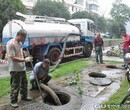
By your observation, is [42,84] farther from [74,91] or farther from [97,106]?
[97,106]

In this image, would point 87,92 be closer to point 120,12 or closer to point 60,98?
point 60,98

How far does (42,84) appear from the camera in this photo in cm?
672

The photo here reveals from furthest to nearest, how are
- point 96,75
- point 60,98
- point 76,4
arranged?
point 76,4, point 96,75, point 60,98

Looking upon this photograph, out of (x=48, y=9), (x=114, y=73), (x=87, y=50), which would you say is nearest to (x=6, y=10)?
(x=87, y=50)

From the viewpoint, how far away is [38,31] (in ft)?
38.0

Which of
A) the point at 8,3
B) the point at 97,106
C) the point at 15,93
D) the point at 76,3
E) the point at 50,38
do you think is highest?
the point at 76,3

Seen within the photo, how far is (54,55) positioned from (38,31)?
69.8 inches

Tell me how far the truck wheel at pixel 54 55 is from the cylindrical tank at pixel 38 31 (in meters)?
0.52

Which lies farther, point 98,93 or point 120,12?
point 120,12

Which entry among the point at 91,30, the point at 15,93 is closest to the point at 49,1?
the point at 91,30

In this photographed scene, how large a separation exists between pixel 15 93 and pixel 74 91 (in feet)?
6.90

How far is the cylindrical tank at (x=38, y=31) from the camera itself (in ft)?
36.8

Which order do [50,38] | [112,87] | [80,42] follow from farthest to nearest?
[80,42] < [50,38] < [112,87]

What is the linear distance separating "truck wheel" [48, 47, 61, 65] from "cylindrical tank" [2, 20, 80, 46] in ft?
1.71
